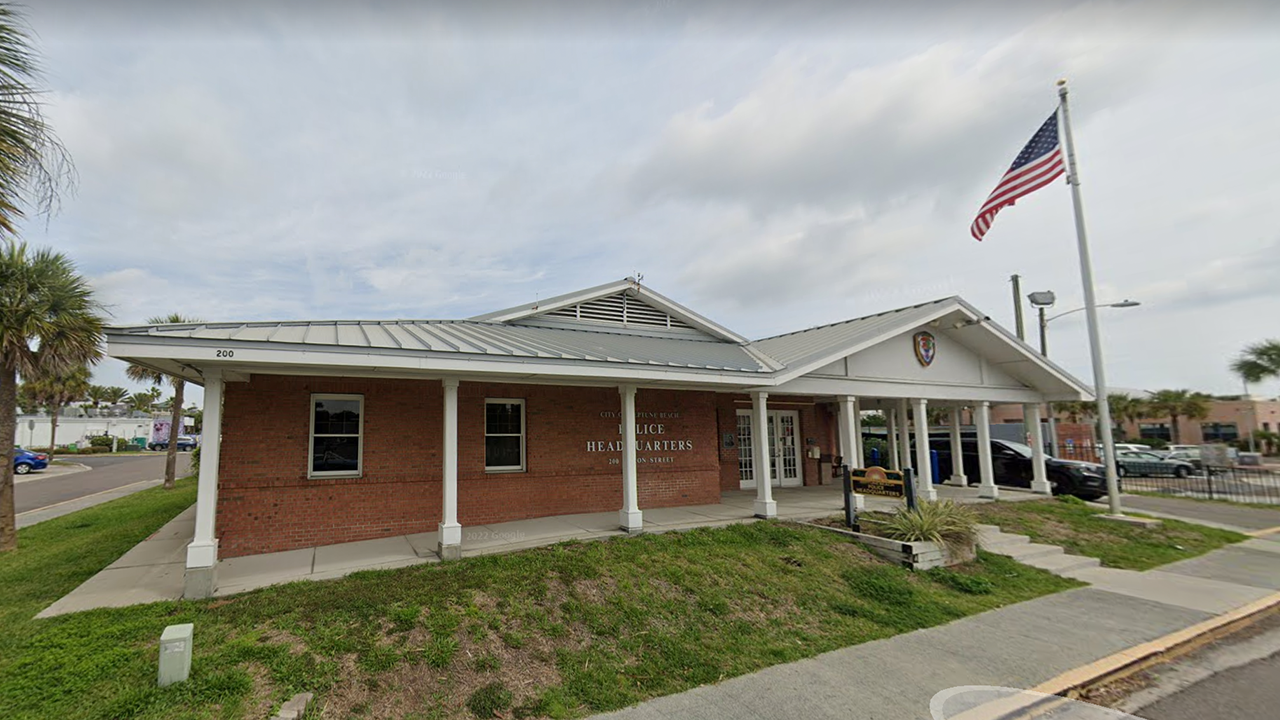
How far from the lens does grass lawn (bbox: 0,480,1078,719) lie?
453 cm

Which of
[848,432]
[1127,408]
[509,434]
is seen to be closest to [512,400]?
[509,434]

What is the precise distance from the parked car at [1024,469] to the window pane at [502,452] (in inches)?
578

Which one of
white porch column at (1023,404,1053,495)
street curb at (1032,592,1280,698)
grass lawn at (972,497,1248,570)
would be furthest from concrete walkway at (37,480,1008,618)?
white porch column at (1023,404,1053,495)

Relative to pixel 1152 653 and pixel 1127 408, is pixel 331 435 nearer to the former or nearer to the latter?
pixel 1152 653

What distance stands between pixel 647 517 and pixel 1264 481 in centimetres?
2674

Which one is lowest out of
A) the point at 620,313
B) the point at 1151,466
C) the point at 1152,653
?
the point at 1152,653

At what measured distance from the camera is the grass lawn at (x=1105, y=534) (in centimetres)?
1059

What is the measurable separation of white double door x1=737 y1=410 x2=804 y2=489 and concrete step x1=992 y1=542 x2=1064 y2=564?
21.1 feet

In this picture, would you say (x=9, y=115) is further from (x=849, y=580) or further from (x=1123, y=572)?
(x=1123, y=572)

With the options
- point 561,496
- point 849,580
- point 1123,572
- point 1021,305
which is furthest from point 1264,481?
point 561,496

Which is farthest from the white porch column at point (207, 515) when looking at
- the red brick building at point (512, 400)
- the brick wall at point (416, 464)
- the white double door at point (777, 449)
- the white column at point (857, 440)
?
the white double door at point (777, 449)

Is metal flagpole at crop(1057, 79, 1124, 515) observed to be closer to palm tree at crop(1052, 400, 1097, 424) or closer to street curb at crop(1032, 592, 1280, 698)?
street curb at crop(1032, 592, 1280, 698)

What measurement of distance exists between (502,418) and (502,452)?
0.62 metres

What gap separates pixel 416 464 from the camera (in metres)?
9.45
